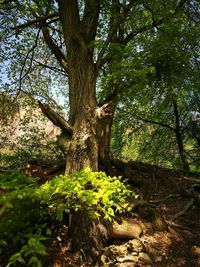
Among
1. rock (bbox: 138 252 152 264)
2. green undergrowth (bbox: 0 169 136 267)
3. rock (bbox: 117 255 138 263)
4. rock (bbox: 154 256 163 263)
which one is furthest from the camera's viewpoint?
rock (bbox: 154 256 163 263)

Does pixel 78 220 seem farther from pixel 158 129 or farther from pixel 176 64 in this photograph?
pixel 158 129

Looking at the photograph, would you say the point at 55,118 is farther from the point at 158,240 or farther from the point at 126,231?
the point at 158,240

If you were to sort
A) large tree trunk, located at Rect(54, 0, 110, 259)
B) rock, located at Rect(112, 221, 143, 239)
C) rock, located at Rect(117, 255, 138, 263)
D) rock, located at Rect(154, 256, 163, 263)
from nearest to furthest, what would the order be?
large tree trunk, located at Rect(54, 0, 110, 259) → rock, located at Rect(117, 255, 138, 263) → rock, located at Rect(154, 256, 163, 263) → rock, located at Rect(112, 221, 143, 239)

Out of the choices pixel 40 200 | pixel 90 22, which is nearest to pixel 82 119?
pixel 40 200

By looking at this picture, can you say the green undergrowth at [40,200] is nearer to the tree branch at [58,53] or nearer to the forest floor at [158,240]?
the forest floor at [158,240]

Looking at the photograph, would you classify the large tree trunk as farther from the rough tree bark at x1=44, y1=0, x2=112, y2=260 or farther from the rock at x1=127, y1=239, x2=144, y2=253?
the rock at x1=127, y1=239, x2=144, y2=253

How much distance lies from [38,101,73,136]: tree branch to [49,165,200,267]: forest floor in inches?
74.5

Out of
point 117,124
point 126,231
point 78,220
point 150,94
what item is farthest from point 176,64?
point 78,220

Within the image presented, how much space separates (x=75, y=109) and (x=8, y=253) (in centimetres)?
288

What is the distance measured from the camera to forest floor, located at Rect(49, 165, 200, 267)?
5143 millimetres

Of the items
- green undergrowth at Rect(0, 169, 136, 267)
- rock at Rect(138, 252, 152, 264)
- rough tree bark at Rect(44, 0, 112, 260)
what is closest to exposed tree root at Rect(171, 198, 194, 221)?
rock at Rect(138, 252, 152, 264)

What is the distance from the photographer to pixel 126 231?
19.5 ft

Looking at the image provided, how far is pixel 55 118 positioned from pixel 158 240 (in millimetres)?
3481

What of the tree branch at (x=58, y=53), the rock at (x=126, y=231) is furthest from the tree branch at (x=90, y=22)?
the rock at (x=126, y=231)
